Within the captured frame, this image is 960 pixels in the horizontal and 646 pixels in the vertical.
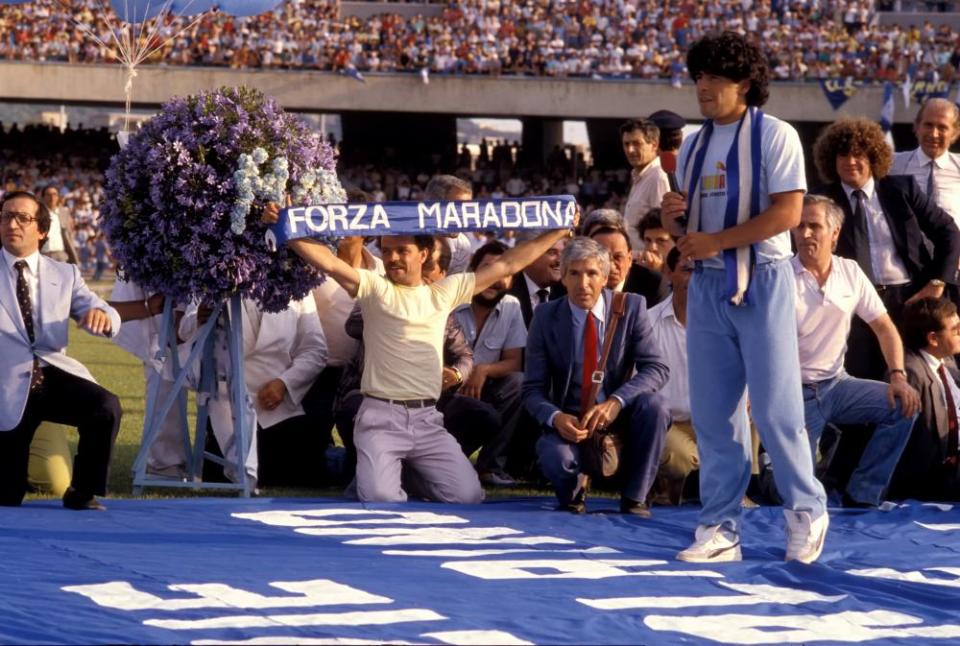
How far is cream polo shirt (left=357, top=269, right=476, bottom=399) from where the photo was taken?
7195mm

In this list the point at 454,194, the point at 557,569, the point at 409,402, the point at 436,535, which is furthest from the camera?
the point at 454,194

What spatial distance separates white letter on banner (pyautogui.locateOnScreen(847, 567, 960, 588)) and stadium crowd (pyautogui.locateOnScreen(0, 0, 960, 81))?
3314 cm

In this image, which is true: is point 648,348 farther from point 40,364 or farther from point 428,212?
point 40,364

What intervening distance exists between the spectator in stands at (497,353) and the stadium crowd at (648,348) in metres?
0.01

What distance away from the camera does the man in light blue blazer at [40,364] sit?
6.68 metres

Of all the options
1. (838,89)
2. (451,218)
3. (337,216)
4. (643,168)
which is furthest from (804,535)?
(838,89)

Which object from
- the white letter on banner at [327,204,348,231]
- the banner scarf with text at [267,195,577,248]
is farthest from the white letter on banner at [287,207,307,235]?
the white letter on banner at [327,204,348,231]

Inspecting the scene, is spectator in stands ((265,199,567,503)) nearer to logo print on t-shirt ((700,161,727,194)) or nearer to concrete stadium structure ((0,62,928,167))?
logo print on t-shirt ((700,161,727,194))

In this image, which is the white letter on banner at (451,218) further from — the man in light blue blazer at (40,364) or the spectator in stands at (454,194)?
the man in light blue blazer at (40,364)

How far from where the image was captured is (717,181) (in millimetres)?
5695

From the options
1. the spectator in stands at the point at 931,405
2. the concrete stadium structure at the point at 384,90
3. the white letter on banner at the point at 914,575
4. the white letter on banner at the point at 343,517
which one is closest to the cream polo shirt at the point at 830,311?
the spectator in stands at the point at 931,405

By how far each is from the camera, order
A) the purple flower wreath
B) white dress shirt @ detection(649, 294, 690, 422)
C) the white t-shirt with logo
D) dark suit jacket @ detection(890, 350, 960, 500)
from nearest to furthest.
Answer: the white t-shirt with logo < the purple flower wreath < dark suit jacket @ detection(890, 350, 960, 500) < white dress shirt @ detection(649, 294, 690, 422)

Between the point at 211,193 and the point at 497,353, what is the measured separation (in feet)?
6.46

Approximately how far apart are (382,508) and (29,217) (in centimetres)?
201
